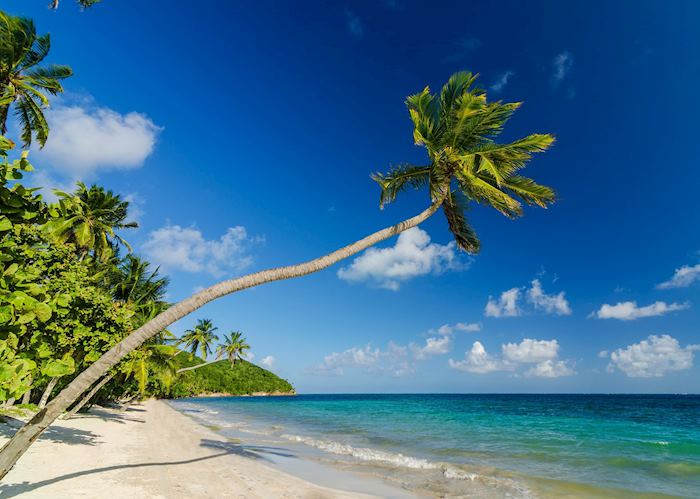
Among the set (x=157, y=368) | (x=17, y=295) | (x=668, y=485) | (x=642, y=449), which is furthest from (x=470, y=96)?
(x=157, y=368)

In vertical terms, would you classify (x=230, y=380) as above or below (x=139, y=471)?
below

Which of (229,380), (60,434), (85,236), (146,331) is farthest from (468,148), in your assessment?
(229,380)

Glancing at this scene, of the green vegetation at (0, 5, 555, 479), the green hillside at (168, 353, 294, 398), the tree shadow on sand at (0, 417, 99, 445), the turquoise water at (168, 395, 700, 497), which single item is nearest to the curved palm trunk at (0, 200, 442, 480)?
the green vegetation at (0, 5, 555, 479)

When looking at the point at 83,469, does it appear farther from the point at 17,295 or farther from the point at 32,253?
the point at 17,295

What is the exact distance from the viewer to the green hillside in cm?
8450

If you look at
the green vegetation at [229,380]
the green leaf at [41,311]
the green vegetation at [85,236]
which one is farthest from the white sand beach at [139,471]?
the green vegetation at [229,380]

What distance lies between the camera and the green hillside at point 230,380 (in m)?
84.5

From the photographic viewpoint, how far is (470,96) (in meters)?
9.16

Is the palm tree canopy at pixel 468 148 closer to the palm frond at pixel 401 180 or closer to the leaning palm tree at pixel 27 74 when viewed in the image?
the palm frond at pixel 401 180

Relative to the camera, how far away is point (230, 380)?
103500mm

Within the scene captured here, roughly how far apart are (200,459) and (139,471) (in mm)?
2923

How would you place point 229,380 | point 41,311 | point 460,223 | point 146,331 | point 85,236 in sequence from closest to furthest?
point 41,311 < point 146,331 < point 460,223 < point 85,236 < point 229,380

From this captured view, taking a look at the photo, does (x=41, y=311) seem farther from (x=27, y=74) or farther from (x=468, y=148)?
(x=27, y=74)

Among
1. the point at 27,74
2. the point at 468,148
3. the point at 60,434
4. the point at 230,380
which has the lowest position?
the point at 230,380
